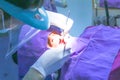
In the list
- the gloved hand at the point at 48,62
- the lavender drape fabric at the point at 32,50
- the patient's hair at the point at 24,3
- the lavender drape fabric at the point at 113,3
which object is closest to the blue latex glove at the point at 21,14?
the patient's hair at the point at 24,3

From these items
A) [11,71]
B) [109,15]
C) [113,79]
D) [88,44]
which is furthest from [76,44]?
[109,15]

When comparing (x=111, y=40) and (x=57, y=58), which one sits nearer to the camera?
(x=57, y=58)

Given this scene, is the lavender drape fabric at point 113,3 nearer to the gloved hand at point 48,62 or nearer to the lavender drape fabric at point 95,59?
the lavender drape fabric at point 95,59

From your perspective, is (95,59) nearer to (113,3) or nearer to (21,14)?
(21,14)

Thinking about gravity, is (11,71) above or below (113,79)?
above

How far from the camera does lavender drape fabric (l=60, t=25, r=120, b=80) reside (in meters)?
1.00

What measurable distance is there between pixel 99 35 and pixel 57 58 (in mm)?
384

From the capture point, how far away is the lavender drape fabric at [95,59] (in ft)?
3.28

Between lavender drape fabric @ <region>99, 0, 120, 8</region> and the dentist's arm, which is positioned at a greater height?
the dentist's arm

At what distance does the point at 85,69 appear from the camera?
1015 mm

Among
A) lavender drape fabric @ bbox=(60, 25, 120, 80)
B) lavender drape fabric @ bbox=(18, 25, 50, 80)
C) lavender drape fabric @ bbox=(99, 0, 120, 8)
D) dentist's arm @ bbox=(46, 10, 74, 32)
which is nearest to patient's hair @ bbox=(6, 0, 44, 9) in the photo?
dentist's arm @ bbox=(46, 10, 74, 32)

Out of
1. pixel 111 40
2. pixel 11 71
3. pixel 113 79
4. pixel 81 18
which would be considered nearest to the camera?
pixel 11 71

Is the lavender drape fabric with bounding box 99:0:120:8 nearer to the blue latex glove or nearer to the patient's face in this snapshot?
the patient's face

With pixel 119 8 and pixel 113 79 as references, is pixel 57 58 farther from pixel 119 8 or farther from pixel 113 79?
pixel 119 8
